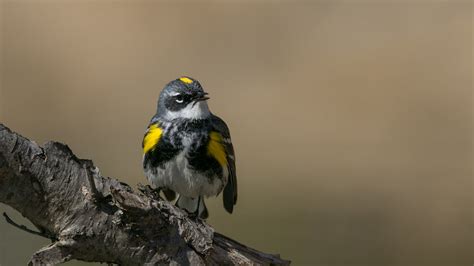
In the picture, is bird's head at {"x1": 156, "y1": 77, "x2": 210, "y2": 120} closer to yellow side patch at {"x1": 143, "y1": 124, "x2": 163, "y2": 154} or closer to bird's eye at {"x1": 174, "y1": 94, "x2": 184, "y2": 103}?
bird's eye at {"x1": 174, "y1": 94, "x2": 184, "y2": 103}

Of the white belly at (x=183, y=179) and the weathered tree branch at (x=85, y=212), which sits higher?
the white belly at (x=183, y=179)

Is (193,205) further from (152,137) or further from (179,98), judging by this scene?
(179,98)

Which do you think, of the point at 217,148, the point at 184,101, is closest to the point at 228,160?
the point at 217,148

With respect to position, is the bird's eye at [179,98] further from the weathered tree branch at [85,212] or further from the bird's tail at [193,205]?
the weathered tree branch at [85,212]

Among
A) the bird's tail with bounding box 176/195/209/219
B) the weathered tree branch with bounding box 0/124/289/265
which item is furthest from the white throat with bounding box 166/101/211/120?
the weathered tree branch with bounding box 0/124/289/265

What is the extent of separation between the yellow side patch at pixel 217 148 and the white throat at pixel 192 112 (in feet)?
0.73

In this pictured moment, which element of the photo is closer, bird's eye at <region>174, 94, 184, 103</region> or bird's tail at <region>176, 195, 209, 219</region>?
bird's eye at <region>174, 94, 184, 103</region>

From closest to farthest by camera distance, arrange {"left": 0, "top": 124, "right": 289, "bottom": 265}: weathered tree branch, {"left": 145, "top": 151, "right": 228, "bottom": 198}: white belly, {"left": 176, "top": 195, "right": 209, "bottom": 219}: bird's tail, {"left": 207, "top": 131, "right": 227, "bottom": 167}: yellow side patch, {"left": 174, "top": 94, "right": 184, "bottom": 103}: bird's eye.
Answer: {"left": 0, "top": 124, "right": 289, "bottom": 265}: weathered tree branch < {"left": 145, "top": 151, "right": 228, "bottom": 198}: white belly < {"left": 207, "top": 131, "right": 227, "bottom": 167}: yellow side patch < {"left": 174, "top": 94, "right": 184, "bottom": 103}: bird's eye < {"left": 176, "top": 195, "right": 209, "bottom": 219}: bird's tail

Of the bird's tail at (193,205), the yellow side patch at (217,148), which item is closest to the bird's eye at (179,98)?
the yellow side patch at (217,148)

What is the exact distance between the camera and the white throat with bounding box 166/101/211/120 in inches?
342

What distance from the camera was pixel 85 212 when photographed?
19.9 feet

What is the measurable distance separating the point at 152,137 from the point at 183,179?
18.7 inches

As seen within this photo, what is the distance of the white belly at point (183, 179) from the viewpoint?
27.6ft

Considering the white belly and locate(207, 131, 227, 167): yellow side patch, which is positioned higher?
locate(207, 131, 227, 167): yellow side patch
